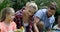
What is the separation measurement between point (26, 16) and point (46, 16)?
716 mm

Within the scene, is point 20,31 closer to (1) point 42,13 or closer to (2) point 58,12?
(1) point 42,13

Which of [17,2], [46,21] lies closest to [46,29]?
[46,21]

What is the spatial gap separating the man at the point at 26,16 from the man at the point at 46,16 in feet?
0.60

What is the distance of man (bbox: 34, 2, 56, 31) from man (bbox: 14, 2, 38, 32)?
18 centimetres

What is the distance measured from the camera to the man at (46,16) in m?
3.97

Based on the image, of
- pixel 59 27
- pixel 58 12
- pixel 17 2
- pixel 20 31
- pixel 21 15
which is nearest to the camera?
pixel 20 31

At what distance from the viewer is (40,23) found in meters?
4.12

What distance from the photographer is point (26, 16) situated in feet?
11.9

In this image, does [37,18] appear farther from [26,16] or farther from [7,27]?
[7,27]

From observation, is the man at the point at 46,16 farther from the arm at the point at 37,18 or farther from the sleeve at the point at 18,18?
the sleeve at the point at 18,18

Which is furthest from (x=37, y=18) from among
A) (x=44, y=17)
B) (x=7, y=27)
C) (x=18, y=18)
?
(x=7, y=27)

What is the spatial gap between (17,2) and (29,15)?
7.54 feet

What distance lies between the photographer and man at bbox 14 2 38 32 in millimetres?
3594

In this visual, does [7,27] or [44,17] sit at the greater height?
[44,17]
